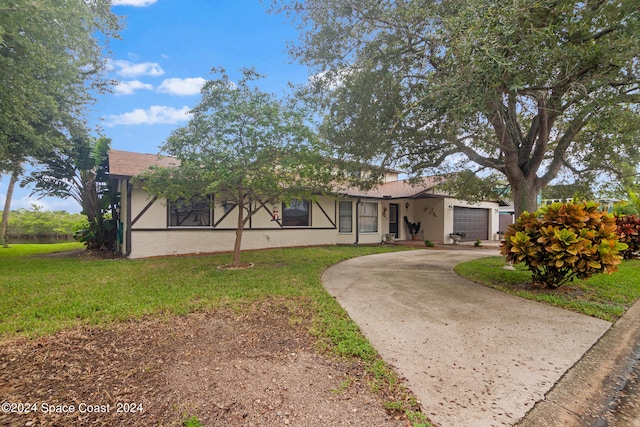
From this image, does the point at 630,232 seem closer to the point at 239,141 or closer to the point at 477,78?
the point at 477,78

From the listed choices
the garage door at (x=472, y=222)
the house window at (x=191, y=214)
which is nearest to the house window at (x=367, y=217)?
the garage door at (x=472, y=222)

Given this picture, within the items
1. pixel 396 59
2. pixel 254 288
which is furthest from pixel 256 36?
pixel 254 288

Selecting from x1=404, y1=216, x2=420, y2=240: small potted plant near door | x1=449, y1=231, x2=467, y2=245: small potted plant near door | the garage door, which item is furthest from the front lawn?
the garage door

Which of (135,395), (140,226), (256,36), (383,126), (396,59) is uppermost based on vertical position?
(256,36)

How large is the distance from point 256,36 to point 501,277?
29.7 ft

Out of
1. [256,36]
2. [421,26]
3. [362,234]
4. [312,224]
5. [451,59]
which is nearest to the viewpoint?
[451,59]

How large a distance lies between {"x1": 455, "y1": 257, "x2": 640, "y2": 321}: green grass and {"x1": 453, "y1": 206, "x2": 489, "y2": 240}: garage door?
376 inches

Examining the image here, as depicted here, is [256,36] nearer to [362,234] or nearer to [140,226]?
[140,226]

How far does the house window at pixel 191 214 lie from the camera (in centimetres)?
1108

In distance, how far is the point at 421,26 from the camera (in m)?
5.90

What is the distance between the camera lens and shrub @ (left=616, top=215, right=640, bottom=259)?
10.8 m

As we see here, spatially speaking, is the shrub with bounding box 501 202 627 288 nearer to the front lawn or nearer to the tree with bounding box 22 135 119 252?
the front lawn

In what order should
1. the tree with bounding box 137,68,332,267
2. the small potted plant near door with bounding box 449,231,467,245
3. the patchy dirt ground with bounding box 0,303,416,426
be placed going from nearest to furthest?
the patchy dirt ground with bounding box 0,303,416,426 < the tree with bounding box 137,68,332,267 < the small potted plant near door with bounding box 449,231,467,245

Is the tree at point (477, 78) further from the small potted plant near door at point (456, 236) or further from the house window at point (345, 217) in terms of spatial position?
the small potted plant near door at point (456, 236)
